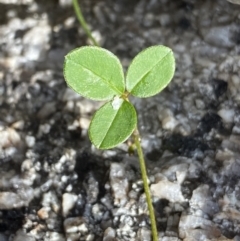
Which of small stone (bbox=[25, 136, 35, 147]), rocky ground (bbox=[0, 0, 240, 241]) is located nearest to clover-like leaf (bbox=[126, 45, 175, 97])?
rocky ground (bbox=[0, 0, 240, 241])

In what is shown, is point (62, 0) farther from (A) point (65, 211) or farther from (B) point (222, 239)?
(B) point (222, 239)

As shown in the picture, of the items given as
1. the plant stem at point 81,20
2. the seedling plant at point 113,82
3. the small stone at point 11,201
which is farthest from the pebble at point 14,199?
the plant stem at point 81,20

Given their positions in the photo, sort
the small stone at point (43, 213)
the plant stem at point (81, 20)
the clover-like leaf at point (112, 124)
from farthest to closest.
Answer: the plant stem at point (81, 20), the small stone at point (43, 213), the clover-like leaf at point (112, 124)

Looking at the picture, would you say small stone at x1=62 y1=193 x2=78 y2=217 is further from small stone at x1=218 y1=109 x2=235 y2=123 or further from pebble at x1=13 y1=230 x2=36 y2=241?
small stone at x1=218 y1=109 x2=235 y2=123

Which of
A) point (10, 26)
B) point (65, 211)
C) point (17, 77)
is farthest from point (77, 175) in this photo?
point (10, 26)

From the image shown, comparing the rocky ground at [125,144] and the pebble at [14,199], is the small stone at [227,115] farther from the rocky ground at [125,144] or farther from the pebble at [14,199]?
the pebble at [14,199]

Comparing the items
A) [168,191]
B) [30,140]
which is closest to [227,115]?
[168,191]

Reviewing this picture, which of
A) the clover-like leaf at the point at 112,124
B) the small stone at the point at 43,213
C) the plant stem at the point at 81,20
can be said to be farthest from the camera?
the plant stem at the point at 81,20

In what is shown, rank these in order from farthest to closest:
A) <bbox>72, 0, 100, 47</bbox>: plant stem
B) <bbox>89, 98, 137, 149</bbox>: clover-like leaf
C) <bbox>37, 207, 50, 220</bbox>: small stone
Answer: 1. <bbox>72, 0, 100, 47</bbox>: plant stem
2. <bbox>37, 207, 50, 220</bbox>: small stone
3. <bbox>89, 98, 137, 149</bbox>: clover-like leaf
